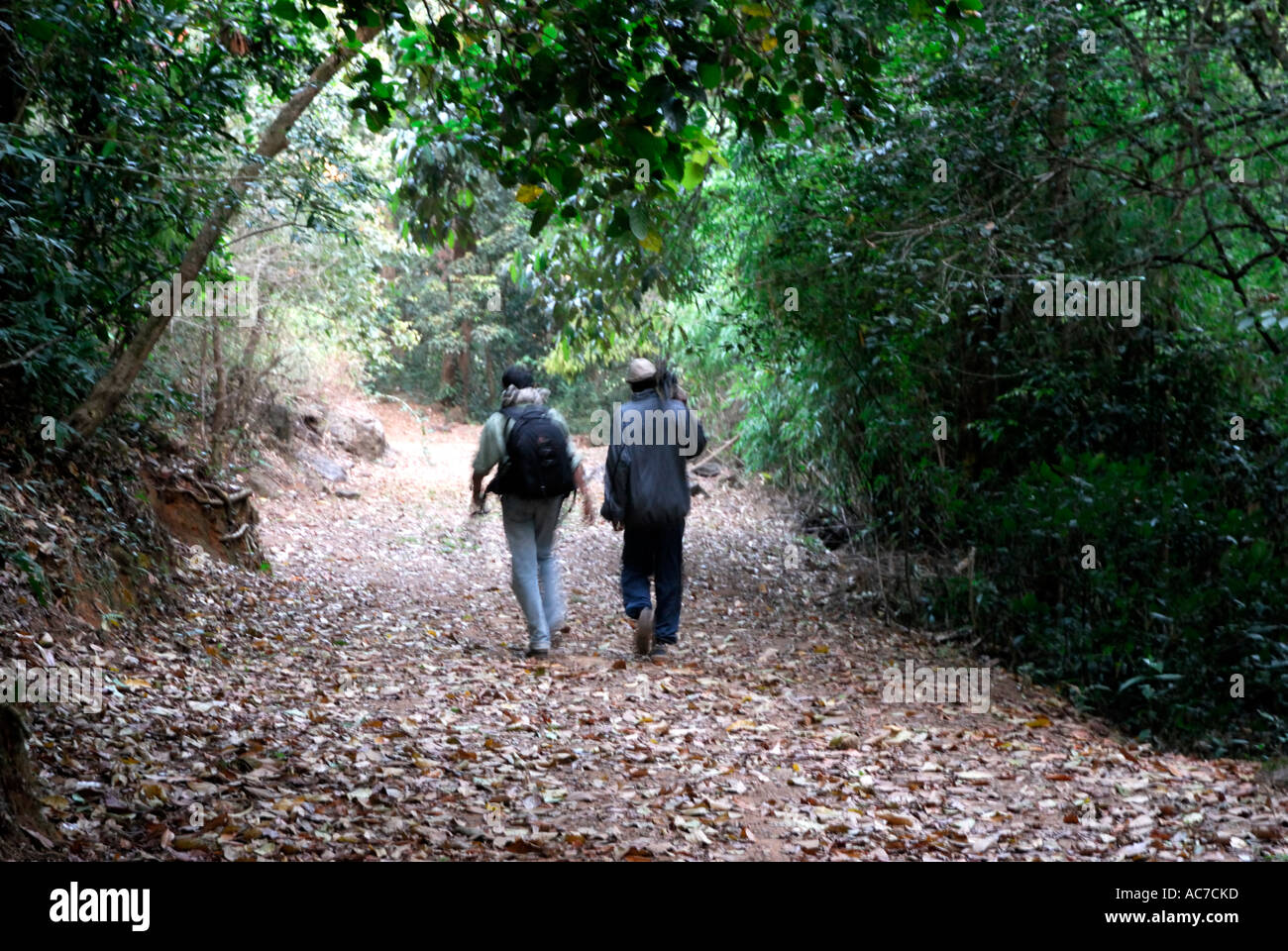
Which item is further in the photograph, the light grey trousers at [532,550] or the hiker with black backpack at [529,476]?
the light grey trousers at [532,550]

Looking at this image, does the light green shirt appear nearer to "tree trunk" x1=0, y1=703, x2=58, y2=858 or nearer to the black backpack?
the black backpack

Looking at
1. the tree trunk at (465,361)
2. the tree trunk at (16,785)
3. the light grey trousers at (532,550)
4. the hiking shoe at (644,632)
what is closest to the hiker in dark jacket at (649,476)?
the hiking shoe at (644,632)

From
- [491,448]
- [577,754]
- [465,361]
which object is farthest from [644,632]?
[465,361]

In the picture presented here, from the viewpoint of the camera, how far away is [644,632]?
7.70 metres

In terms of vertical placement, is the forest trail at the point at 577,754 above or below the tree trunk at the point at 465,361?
below

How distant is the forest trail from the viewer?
4.28 m

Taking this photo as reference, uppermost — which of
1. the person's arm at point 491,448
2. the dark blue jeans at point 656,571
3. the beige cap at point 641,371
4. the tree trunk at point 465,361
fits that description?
the tree trunk at point 465,361

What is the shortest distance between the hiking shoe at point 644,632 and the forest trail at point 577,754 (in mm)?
161

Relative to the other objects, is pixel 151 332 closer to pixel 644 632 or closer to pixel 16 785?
pixel 644 632

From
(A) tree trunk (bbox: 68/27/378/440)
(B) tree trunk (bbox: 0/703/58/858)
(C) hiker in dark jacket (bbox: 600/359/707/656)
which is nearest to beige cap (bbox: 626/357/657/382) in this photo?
(C) hiker in dark jacket (bbox: 600/359/707/656)

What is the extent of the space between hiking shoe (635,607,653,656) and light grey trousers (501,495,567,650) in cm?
69

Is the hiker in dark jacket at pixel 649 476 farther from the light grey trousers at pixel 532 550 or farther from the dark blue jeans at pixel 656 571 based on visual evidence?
the light grey trousers at pixel 532 550

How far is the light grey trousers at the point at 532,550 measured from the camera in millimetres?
7625

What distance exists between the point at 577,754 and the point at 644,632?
2.26 meters
